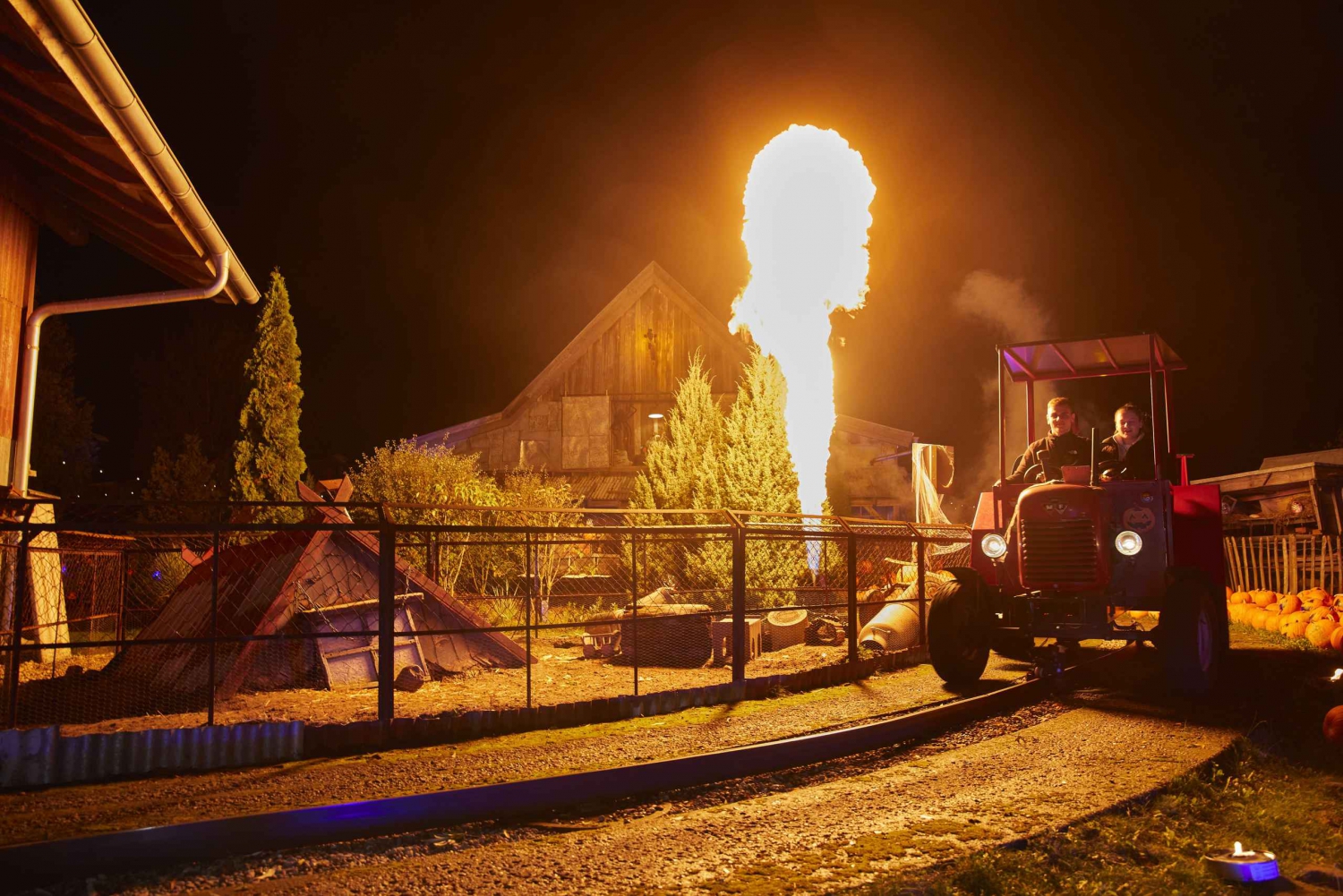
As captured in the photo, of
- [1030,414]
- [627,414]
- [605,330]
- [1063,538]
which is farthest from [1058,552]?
[605,330]

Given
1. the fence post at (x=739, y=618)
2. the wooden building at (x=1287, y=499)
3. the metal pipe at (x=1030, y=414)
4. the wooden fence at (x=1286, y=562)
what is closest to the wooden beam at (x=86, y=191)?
the fence post at (x=739, y=618)

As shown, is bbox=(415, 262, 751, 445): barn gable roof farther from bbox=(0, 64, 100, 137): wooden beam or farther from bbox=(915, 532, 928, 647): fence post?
bbox=(0, 64, 100, 137): wooden beam

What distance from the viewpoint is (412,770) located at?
20.2 feet

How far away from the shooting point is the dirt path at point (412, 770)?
206 inches

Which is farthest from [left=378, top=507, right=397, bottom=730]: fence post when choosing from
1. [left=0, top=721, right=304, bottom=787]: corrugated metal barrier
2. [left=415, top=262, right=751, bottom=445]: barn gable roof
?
[left=415, top=262, right=751, bottom=445]: barn gable roof

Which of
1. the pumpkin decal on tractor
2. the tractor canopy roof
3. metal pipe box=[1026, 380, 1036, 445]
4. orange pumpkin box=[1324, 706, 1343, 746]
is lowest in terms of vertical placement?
orange pumpkin box=[1324, 706, 1343, 746]

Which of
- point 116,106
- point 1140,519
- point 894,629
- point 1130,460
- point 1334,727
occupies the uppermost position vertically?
point 116,106

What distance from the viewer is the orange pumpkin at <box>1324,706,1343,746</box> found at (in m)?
6.44

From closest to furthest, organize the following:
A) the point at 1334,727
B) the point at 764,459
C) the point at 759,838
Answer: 1. the point at 759,838
2. the point at 1334,727
3. the point at 764,459

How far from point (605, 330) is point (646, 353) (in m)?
1.38

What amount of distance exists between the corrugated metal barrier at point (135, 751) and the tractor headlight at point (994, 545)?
261 inches

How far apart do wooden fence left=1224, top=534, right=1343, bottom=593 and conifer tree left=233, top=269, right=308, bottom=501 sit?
2019 cm

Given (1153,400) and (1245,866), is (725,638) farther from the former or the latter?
(1245,866)

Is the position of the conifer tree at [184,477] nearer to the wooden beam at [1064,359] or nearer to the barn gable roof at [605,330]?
the barn gable roof at [605,330]
